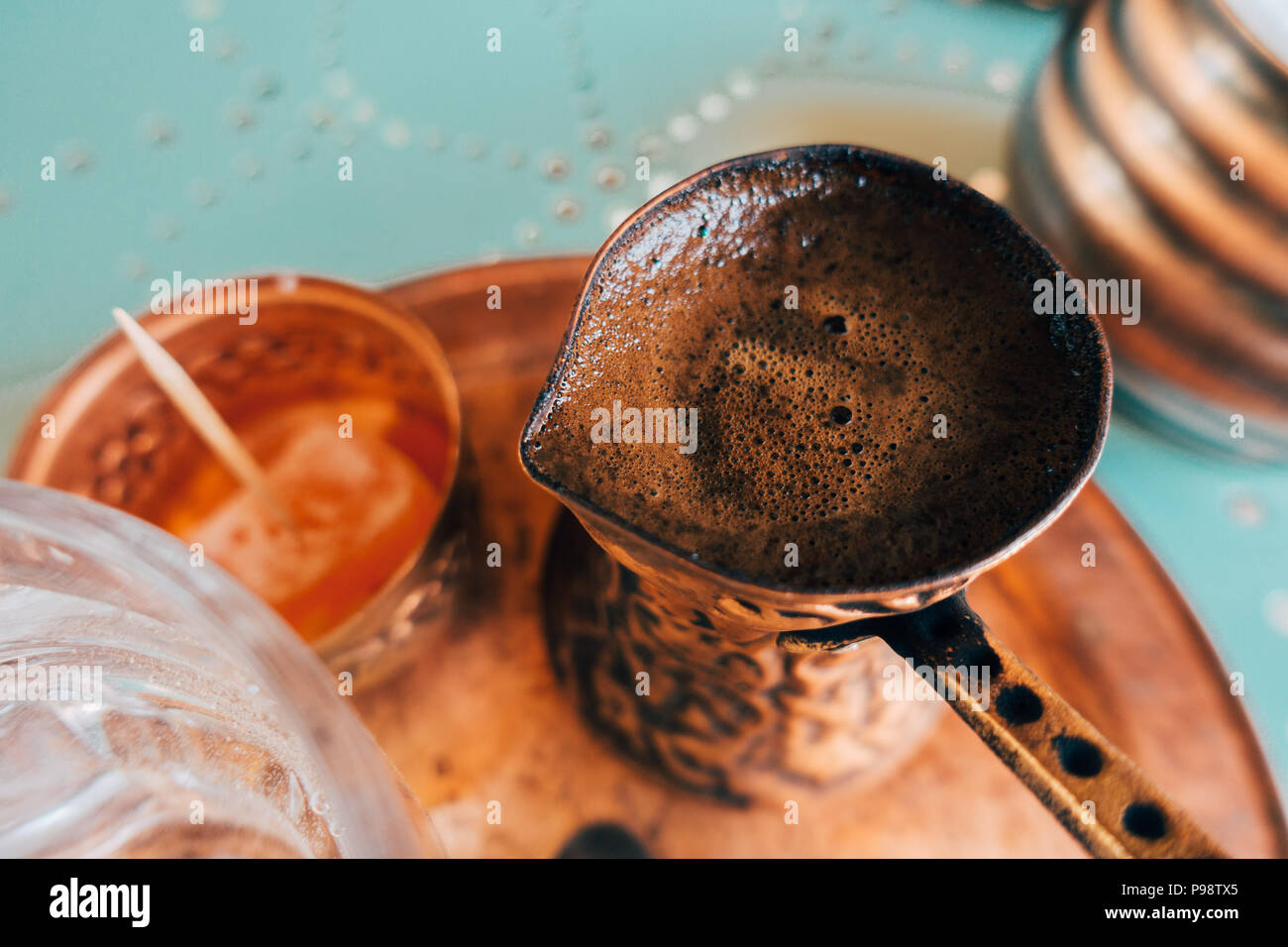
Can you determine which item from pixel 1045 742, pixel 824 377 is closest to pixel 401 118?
pixel 824 377

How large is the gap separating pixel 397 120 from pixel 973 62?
1.39 feet

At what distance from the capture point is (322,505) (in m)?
0.48

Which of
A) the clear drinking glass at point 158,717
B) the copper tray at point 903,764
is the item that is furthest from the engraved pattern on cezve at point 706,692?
the clear drinking glass at point 158,717

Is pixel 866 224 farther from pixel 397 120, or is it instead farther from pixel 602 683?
pixel 397 120

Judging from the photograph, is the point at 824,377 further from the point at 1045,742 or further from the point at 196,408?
the point at 196,408

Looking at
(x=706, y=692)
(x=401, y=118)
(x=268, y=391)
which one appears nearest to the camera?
(x=706, y=692)

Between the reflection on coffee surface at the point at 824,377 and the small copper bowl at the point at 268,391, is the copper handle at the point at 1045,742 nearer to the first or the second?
the reflection on coffee surface at the point at 824,377

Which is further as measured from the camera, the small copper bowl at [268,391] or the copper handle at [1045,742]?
the small copper bowl at [268,391]

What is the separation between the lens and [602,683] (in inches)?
17.4

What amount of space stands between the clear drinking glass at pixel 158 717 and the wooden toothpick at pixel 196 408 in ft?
0.44

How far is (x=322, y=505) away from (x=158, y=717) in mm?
179

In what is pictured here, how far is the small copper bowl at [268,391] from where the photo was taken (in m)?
0.41

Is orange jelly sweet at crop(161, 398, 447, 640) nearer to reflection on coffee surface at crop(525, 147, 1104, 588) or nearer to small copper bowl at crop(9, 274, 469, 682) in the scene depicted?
small copper bowl at crop(9, 274, 469, 682)

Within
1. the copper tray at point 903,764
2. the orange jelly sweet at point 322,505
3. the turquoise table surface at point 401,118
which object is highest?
the turquoise table surface at point 401,118
